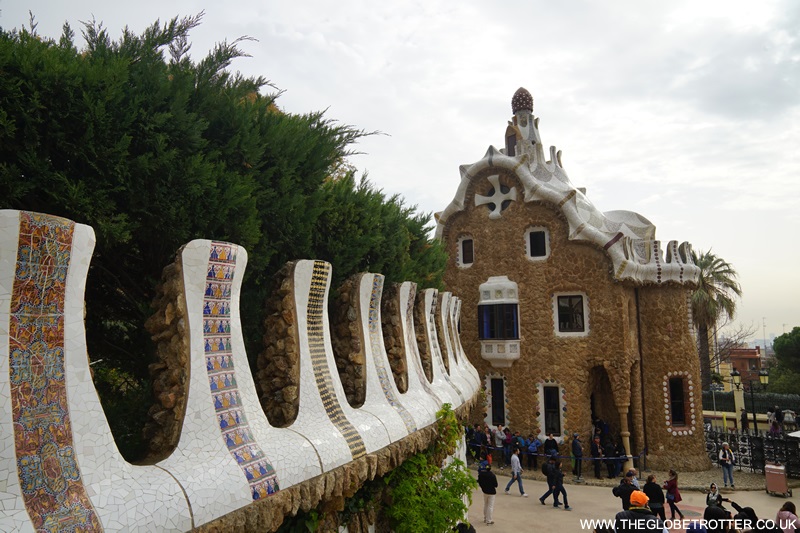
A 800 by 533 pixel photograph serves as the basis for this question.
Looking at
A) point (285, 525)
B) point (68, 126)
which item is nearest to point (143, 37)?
point (68, 126)

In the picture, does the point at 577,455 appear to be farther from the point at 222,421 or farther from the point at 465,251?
the point at 222,421

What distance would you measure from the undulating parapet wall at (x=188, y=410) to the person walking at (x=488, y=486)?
403 centimetres

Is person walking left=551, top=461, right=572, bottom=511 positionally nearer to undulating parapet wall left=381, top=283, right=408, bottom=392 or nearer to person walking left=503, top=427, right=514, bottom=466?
person walking left=503, top=427, right=514, bottom=466

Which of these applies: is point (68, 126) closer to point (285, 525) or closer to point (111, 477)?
point (111, 477)

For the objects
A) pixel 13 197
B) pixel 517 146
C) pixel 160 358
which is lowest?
pixel 160 358

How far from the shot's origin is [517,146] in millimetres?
17031

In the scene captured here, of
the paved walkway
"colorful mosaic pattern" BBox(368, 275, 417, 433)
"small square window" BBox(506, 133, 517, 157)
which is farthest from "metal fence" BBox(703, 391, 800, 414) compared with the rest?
"colorful mosaic pattern" BBox(368, 275, 417, 433)

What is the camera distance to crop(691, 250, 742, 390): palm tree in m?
21.7

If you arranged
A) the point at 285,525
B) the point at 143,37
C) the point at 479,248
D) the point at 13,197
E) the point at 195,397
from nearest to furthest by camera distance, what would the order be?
the point at 13,197 < the point at 195,397 < the point at 285,525 < the point at 143,37 < the point at 479,248

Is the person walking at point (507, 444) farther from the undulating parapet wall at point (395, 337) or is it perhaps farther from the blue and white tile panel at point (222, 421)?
the blue and white tile panel at point (222, 421)

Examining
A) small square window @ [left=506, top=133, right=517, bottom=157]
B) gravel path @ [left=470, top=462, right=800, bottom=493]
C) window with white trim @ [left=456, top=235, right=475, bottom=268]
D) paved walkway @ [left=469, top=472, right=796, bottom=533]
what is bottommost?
gravel path @ [left=470, top=462, right=800, bottom=493]

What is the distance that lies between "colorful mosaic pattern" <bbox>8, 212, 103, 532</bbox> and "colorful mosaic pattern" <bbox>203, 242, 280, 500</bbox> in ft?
2.98

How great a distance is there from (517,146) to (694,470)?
34.1 ft

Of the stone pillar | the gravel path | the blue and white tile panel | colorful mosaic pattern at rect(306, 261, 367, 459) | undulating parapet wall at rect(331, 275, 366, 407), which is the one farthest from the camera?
the stone pillar
